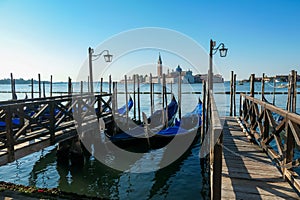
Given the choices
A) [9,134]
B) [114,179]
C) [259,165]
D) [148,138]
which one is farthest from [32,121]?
[259,165]

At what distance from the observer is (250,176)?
3.29 m

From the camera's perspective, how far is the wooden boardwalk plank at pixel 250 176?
2.77 meters

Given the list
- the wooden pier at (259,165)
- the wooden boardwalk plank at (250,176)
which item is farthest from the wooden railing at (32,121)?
the wooden boardwalk plank at (250,176)

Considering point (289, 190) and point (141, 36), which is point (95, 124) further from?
point (289, 190)

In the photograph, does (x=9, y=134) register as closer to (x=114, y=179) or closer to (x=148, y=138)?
(x=114, y=179)

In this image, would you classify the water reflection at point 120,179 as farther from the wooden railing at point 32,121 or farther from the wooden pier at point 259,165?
the wooden pier at point 259,165

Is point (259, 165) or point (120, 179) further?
point (120, 179)

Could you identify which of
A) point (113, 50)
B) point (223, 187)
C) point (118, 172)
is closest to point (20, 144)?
point (118, 172)

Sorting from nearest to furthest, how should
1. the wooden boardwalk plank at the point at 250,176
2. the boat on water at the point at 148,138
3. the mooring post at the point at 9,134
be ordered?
1. the wooden boardwalk plank at the point at 250,176
2. the mooring post at the point at 9,134
3. the boat on water at the point at 148,138

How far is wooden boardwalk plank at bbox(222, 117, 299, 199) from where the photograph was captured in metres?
2.77

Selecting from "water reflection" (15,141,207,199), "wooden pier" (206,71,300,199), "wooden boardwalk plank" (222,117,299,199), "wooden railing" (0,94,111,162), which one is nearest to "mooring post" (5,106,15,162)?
"wooden railing" (0,94,111,162)

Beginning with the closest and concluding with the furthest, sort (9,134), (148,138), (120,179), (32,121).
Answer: (9,134)
(32,121)
(120,179)
(148,138)

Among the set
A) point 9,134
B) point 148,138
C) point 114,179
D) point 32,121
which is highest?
point 32,121

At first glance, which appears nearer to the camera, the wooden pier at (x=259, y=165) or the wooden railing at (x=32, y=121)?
the wooden pier at (x=259, y=165)
